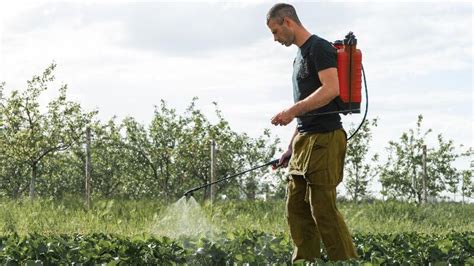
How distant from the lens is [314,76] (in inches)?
209

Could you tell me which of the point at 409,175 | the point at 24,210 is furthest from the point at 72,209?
the point at 409,175

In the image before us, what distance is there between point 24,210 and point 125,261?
785cm

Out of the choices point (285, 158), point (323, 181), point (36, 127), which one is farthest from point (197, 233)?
point (36, 127)

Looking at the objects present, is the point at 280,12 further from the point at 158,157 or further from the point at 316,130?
the point at 158,157

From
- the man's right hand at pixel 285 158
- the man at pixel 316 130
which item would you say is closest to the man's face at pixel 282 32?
the man at pixel 316 130

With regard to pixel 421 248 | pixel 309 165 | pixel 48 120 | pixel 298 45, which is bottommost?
pixel 421 248

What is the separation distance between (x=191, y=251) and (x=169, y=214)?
5.28 metres

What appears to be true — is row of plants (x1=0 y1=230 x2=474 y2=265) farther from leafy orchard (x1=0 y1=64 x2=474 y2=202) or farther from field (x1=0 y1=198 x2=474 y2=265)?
leafy orchard (x1=0 y1=64 x2=474 y2=202)

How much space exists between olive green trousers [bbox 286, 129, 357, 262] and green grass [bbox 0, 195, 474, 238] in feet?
16.5

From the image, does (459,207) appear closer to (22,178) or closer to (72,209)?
(72,209)

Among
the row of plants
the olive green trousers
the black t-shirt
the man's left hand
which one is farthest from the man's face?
the row of plants

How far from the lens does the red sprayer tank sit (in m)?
5.23

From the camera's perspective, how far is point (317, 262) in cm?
470

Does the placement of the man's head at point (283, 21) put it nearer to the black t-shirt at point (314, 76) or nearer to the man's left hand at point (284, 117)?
the black t-shirt at point (314, 76)
